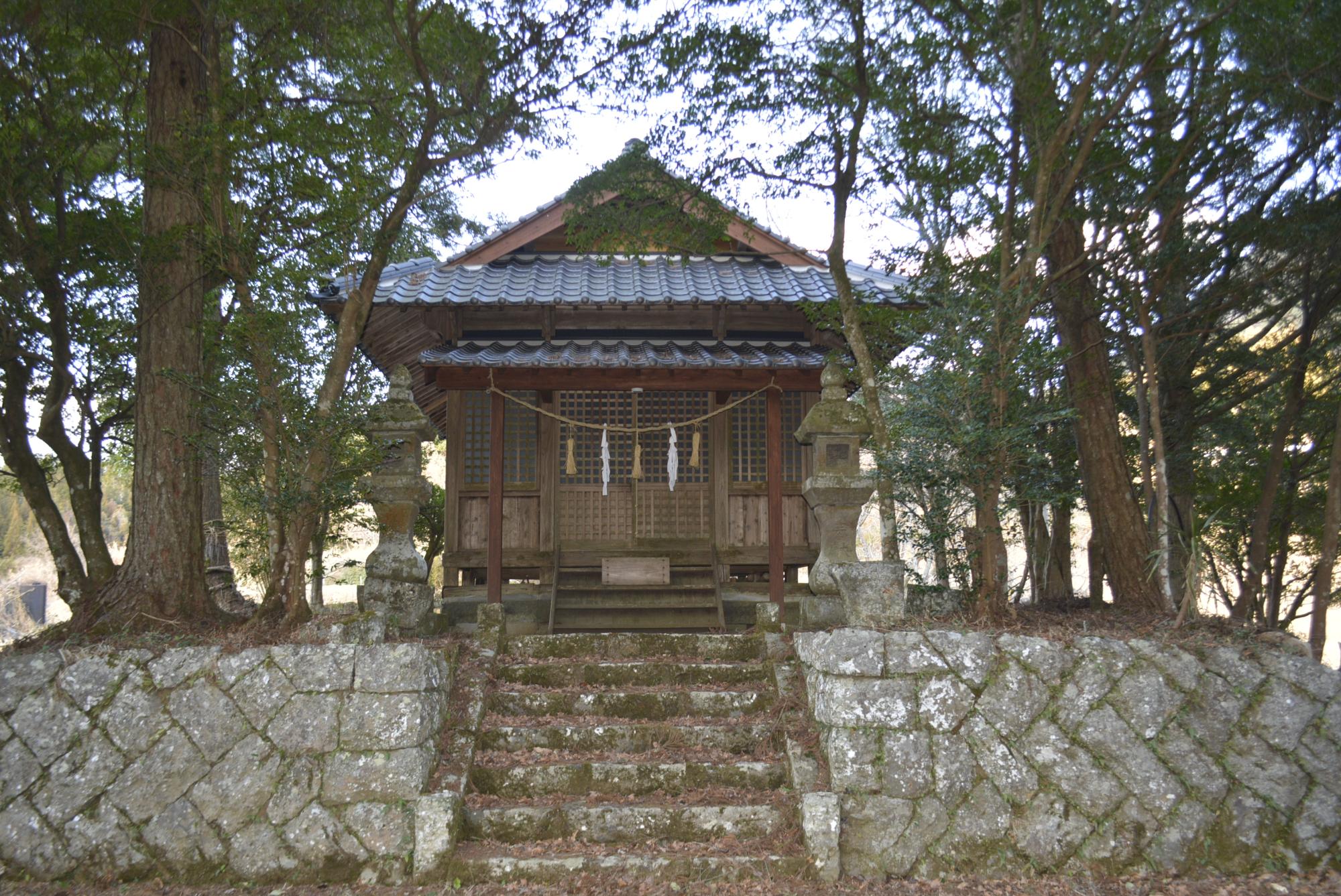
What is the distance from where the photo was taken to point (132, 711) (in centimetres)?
503

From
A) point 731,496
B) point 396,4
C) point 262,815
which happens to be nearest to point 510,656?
point 262,815

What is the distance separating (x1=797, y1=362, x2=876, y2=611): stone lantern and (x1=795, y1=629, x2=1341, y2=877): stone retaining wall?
1.42 metres

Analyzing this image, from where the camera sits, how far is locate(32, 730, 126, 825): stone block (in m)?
4.83

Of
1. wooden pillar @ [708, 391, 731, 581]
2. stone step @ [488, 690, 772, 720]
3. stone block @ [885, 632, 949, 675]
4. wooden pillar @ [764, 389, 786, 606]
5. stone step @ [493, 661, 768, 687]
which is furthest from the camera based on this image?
wooden pillar @ [708, 391, 731, 581]

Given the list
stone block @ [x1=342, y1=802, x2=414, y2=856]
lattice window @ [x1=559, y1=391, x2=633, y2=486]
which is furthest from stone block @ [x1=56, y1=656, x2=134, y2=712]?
lattice window @ [x1=559, y1=391, x2=633, y2=486]

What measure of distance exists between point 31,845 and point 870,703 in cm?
490

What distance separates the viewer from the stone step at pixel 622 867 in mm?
4570

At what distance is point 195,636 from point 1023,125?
707 centimetres

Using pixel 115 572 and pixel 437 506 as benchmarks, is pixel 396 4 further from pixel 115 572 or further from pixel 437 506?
pixel 437 506

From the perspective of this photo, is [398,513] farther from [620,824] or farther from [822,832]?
[822,832]

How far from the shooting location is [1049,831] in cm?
480

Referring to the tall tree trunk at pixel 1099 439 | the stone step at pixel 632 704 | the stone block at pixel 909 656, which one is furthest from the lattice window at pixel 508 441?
the tall tree trunk at pixel 1099 439

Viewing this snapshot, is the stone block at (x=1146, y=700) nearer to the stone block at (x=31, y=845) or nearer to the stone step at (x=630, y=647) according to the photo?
the stone step at (x=630, y=647)

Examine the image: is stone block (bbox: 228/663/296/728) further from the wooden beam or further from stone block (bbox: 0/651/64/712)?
the wooden beam
